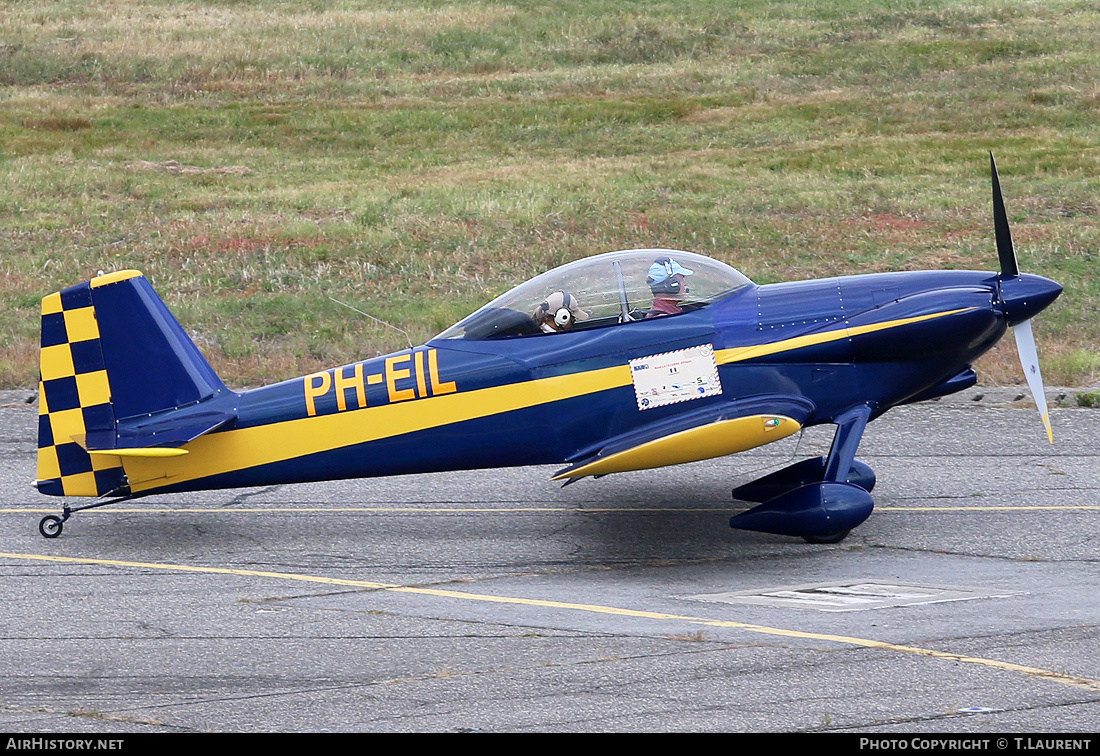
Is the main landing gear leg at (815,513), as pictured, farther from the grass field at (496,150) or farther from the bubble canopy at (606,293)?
the grass field at (496,150)

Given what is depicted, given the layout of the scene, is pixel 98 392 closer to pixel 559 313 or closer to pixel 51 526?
pixel 51 526

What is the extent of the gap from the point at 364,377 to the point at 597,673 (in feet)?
12.4

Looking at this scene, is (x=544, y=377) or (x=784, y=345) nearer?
(x=784, y=345)

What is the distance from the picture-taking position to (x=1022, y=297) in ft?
29.9

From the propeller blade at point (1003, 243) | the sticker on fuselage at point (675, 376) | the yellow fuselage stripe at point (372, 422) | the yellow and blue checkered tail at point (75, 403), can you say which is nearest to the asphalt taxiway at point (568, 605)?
the yellow and blue checkered tail at point (75, 403)

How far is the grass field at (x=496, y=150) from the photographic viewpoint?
21.2 metres

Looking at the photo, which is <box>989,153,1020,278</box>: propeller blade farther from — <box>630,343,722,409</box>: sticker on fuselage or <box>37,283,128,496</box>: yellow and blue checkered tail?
<box>37,283,128,496</box>: yellow and blue checkered tail

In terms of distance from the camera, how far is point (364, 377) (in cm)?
935

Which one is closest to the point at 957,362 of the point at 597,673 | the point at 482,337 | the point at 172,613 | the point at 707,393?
the point at 707,393

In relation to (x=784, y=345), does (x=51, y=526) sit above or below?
below

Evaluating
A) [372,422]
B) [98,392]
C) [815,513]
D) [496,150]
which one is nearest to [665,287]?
[815,513]

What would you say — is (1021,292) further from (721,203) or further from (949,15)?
(949,15)

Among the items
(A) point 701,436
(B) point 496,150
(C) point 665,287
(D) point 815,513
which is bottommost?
(D) point 815,513

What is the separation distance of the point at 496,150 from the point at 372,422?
95.3ft
